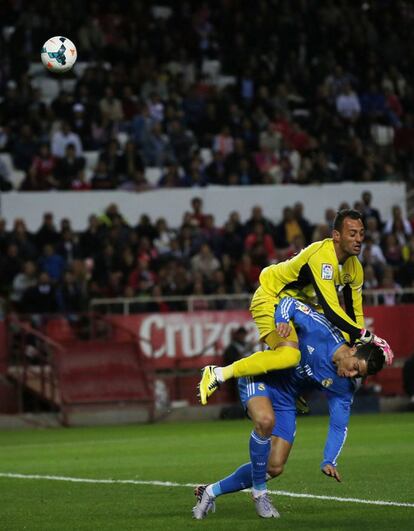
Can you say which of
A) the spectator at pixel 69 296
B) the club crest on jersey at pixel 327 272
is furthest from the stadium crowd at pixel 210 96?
the club crest on jersey at pixel 327 272

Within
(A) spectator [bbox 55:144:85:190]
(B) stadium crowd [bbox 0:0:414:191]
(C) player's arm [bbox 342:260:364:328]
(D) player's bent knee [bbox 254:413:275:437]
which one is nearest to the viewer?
(D) player's bent knee [bbox 254:413:275:437]

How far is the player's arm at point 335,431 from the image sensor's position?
10453 millimetres

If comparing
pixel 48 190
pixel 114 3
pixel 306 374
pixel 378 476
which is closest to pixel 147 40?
pixel 114 3

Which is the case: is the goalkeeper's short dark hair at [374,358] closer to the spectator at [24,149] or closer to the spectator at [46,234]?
the spectator at [46,234]

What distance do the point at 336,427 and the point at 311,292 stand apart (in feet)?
4.35

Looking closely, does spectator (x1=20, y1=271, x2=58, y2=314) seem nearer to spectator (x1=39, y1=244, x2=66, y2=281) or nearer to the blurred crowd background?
the blurred crowd background

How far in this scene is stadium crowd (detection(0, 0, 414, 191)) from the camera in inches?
1166

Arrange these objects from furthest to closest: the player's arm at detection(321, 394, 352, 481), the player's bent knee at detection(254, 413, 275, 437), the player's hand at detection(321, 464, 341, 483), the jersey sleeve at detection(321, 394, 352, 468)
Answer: the player's bent knee at detection(254, 413, 275, 437) → the jersey sleeve at detection(321, 394, 352, 468) → the player's arm at detection(321, 394, 352, 481) → the player's hand at detection(321, 464, 341, 483)

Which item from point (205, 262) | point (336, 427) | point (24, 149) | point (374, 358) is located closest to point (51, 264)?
point (205, 262)

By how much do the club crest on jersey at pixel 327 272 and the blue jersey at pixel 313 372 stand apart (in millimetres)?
383

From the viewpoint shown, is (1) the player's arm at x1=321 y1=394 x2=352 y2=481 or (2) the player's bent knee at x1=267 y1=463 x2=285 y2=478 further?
Result: (2) the player's bent knee at x1=267 y1=463 x2=285 y2=478

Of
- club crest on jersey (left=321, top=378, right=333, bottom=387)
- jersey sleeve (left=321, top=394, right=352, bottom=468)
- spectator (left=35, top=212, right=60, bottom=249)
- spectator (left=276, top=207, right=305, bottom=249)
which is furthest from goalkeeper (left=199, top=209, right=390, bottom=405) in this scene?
spectator (left=276, top=207, right=305, bottom=249)

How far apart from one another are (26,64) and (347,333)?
71.4 feet

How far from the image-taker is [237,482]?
36.3 feet
